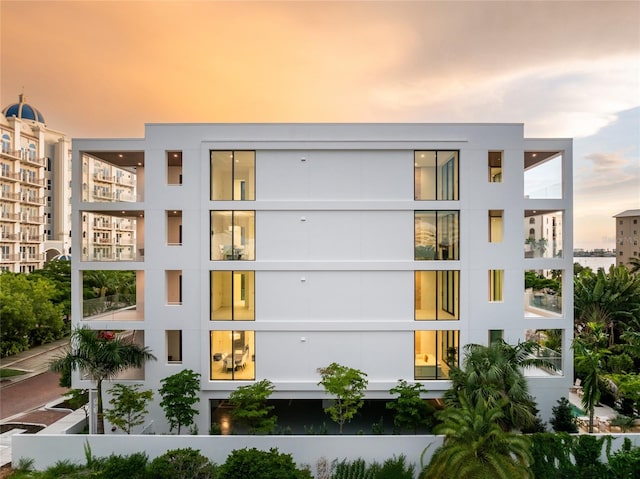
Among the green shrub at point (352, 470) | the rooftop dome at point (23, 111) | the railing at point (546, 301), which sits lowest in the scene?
the green shrub at point (352, 470)

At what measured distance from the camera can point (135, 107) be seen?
25.1 m

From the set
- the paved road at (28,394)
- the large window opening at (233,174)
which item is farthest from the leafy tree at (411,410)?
the paved road at (28,394)

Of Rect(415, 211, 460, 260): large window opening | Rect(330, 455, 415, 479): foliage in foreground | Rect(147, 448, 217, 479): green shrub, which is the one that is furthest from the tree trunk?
Rect(415, 211, 460, 260): large window opening

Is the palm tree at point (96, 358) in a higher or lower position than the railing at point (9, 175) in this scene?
lower

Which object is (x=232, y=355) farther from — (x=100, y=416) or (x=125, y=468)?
(x=100, y=416)

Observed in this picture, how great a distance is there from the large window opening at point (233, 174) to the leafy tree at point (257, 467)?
9.18 meters

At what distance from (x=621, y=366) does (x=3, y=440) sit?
2795cm

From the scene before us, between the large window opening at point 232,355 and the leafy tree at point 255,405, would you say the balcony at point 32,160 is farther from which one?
the leafy tree at point 255,405

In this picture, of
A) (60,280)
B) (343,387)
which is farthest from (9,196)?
(343,387)

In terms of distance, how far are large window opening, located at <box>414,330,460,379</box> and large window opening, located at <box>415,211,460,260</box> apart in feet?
10.7

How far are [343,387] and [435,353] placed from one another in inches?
173

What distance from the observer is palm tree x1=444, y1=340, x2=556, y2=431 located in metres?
10.9

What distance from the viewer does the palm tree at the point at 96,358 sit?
12570 mm

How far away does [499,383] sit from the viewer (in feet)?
36.8
